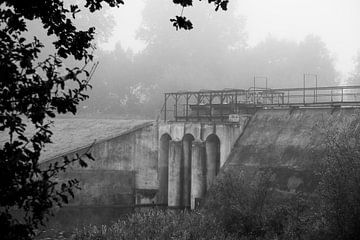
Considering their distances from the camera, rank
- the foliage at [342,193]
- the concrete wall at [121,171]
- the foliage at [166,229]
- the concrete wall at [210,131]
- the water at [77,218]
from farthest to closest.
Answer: the concrete wall at [121,171] < the water at [77,218] < the concrete wall at [210,131] < the foliage at [166,229] < the foliage at [342,193]

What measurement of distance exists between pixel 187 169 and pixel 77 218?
6783 millimetres

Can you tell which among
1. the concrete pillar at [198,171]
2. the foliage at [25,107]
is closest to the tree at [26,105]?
the foliage at [25,107]

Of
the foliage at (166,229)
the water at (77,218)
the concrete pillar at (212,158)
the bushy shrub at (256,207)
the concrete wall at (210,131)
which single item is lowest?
the water at (77,218)

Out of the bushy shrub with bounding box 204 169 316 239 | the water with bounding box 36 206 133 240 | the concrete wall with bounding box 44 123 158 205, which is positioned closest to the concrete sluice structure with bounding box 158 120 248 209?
the concrete wall with bounding box 44 123 158 205

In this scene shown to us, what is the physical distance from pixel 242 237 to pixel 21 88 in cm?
1505

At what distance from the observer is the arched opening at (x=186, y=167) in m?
31.2

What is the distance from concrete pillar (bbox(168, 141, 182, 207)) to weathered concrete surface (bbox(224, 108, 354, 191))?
4.79 m

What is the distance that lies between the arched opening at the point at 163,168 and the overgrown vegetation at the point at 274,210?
7123 mm

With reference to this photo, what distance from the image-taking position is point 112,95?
55844mm

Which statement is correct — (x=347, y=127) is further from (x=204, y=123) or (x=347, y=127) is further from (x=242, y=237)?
(x=204, y=123)

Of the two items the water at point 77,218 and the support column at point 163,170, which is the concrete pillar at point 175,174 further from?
the water at point 77,218

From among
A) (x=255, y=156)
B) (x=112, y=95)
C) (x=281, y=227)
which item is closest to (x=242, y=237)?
(x=281, y=227)

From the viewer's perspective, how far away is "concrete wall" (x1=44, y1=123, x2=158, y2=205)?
100 feet

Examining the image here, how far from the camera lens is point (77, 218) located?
29.8m
